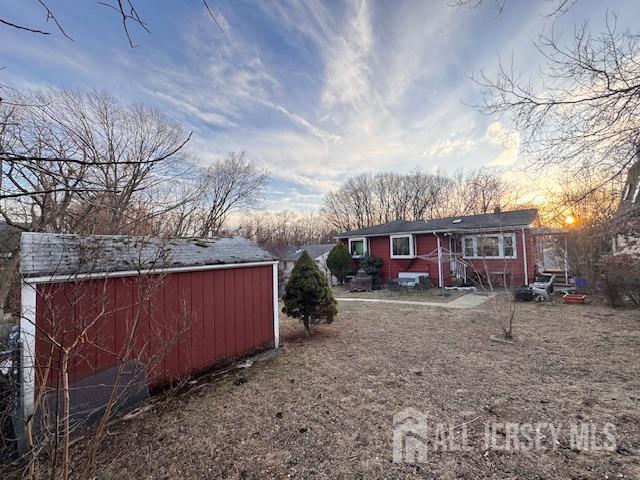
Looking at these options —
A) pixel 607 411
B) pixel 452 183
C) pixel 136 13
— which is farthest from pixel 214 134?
pixel 452 183

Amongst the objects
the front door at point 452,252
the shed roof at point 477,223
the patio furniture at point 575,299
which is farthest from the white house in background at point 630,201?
the front door at point 452,252

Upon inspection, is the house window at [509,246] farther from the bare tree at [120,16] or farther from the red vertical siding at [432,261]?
the bare tree at [120,16]

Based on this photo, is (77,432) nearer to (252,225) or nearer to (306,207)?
(252,225)

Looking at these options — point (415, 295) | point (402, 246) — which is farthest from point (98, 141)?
point (402, 246)

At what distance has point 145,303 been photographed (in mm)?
3697

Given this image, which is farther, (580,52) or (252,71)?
(252,71)

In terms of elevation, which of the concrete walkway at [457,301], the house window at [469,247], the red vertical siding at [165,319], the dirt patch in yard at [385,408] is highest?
the house window at [469,247]

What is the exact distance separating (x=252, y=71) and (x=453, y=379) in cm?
792

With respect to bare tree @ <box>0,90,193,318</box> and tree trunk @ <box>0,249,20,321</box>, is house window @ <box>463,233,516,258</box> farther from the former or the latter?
tree trunk @ <box>0,249,20,321</box>

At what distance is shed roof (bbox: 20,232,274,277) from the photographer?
9.83ft

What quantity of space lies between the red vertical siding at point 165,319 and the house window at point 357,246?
10832 millimetres

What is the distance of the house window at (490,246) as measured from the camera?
1218cm

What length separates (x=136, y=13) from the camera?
166cm

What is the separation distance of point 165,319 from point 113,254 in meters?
1.09
